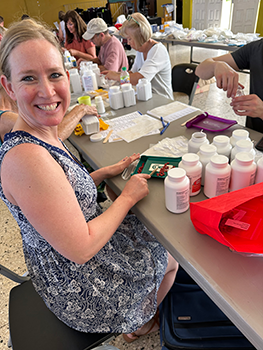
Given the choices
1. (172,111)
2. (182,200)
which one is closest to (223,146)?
(182,200)

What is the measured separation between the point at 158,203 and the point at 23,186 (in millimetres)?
495

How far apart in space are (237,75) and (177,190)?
874 millimetres

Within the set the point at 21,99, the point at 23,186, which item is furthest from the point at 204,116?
the point at 23,186

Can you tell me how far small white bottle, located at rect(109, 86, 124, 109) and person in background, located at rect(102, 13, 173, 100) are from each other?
52cm

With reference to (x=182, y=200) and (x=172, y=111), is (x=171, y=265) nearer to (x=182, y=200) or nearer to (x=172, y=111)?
(x=182, y=200)

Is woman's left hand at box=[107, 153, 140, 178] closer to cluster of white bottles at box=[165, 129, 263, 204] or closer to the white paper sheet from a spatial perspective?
cluster of white bottles at box=[165, 129, 263, 204]

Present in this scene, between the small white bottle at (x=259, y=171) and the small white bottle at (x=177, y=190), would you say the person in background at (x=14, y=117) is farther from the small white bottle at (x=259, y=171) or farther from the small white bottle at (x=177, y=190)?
the small white bottle at (x=259, y=171)

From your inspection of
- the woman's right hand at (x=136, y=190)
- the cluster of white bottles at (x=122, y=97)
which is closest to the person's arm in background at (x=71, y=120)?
the cluster of white bottles at (x=122, y=97)

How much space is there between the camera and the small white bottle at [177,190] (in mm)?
776

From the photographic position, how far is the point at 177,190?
2.60 ft

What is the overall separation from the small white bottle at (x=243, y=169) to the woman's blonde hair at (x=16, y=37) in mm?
773

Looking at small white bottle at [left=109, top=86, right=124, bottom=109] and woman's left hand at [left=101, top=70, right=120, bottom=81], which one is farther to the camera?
woman's left hand at [left=101, top=70, right=120, bottom=81]

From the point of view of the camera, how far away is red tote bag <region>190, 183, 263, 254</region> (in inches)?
26.0

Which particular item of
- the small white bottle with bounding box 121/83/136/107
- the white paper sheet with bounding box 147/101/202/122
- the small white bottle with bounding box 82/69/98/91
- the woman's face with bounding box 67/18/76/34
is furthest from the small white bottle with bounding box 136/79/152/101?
the woman's face with bounding box 67/18/76/34
